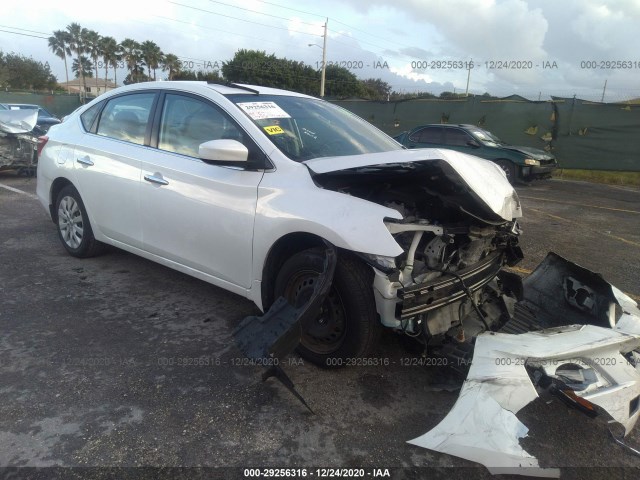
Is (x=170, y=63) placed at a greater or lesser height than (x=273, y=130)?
greater

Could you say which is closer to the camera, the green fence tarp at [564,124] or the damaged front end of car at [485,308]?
the damaged front end of car at [485,308]

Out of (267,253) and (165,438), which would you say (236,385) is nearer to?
(165,438)

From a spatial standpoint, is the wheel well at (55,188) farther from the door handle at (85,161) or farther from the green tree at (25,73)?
the green tree at (25,73)

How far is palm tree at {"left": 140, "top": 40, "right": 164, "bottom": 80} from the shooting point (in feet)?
177

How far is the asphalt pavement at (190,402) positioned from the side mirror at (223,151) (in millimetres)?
1289

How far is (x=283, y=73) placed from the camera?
4322 cm

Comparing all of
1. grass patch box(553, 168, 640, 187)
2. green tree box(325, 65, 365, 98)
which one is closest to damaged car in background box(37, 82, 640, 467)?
grass patch box(553, 168, 640, 187)

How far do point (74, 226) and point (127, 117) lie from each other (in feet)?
4.40

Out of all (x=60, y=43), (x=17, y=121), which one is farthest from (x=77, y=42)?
(x=17, y=121)

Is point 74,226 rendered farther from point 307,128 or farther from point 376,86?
point 376,86

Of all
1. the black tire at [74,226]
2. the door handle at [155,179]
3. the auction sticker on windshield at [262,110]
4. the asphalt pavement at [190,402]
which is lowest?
the asphalt pavement at [190,402]

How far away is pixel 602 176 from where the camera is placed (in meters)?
14.4

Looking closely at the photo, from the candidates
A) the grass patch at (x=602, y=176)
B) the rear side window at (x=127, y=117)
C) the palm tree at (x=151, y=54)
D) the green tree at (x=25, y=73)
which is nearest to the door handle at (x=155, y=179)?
the rear side window at (x=127, y=117)

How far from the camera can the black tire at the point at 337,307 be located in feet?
8.86
